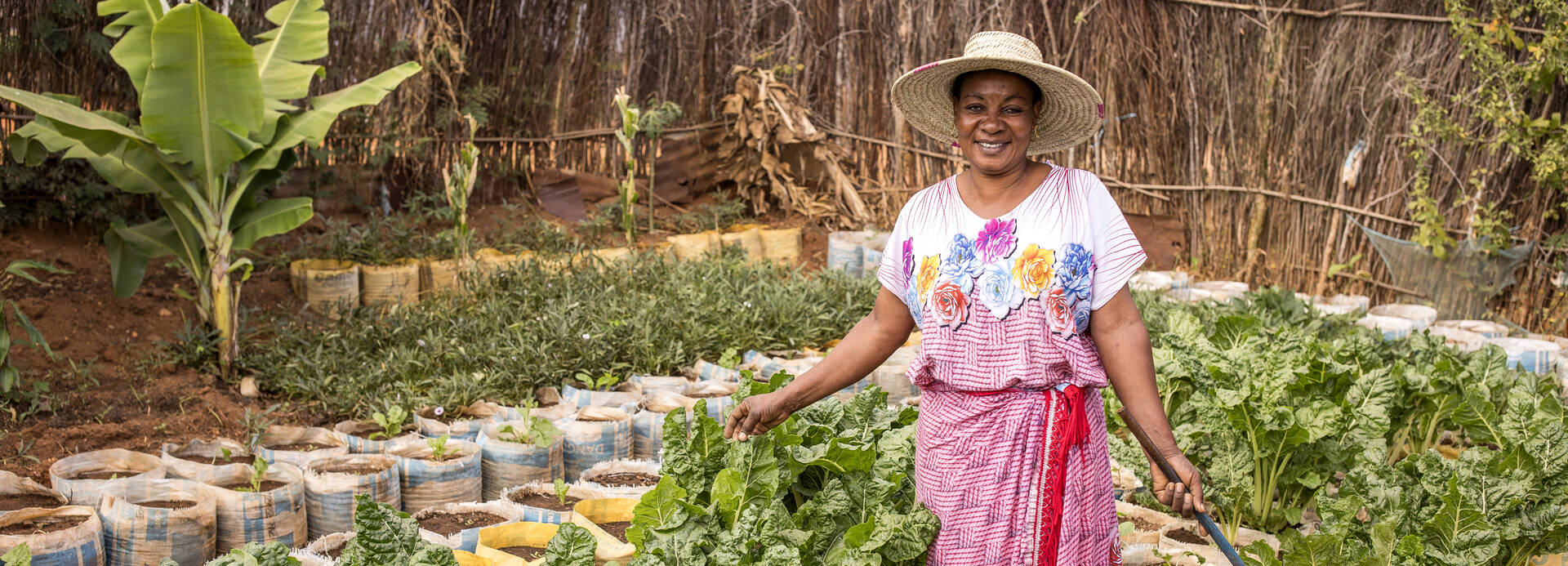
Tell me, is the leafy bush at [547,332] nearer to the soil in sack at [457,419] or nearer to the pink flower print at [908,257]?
the soil in sack at [457,419]

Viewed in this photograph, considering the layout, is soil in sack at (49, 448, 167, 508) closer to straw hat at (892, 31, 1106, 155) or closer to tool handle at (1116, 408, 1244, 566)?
straw hat at (892, 31, 1106, 155)

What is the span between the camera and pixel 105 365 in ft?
16.3

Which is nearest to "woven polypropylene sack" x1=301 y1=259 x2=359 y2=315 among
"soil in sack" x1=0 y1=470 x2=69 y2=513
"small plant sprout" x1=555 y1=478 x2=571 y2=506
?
"soil in sack" x1=0 y1=470 x2=69 y2=513

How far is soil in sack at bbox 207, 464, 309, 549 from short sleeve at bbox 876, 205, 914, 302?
1.96 meters

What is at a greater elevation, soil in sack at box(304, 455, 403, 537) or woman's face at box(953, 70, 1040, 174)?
woman's face at box(953, 70, 1040, 174)

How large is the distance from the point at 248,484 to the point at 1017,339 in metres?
2.63

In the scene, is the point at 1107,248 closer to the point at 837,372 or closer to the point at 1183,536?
the point at 837,372

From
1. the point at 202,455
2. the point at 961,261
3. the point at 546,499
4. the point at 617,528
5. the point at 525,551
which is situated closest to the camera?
the point at 961,261

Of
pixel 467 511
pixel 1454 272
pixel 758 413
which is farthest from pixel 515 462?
pixel 1454 272

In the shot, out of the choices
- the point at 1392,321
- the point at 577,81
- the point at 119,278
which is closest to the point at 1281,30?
the point at 1392,321

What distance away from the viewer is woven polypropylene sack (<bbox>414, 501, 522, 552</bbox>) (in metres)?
2.83

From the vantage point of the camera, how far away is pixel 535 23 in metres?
8.94

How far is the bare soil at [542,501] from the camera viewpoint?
3197 millimetres

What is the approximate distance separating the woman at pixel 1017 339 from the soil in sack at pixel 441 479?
161 cm
